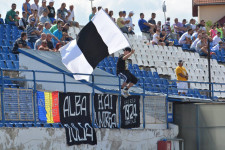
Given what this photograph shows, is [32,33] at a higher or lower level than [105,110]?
higher

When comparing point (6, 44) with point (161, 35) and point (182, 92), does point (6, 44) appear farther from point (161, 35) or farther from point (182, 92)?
point (161, 35)

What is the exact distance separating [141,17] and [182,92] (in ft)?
22.0

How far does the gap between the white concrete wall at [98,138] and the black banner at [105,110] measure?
0.72 feet

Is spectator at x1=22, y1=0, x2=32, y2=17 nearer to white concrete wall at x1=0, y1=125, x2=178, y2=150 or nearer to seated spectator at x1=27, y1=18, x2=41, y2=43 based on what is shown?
seated spectator at x1=27, y1=18, x2=41, y2=43

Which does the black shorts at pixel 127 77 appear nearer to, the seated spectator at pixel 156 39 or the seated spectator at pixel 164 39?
the seated spectator at pixel 156 39

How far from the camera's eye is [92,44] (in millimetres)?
16625

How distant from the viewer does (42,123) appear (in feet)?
48.5

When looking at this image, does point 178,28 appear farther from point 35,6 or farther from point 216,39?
point 35,6

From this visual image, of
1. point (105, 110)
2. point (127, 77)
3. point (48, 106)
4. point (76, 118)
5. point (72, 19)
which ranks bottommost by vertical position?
point (76, 118)

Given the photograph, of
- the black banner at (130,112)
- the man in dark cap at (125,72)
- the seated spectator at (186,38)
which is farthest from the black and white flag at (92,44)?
the seated spectator at (186,38)

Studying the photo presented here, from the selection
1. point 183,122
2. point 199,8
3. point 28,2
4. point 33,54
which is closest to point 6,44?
point 33,54

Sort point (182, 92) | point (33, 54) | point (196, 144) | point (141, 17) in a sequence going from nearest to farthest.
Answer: point (33, 54)
point (196, 144)
point (182, 92)
point (141, 17)

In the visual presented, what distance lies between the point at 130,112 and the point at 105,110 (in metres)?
1.09

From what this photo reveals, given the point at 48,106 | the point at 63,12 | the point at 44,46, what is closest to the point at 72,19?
the point at 63,12
